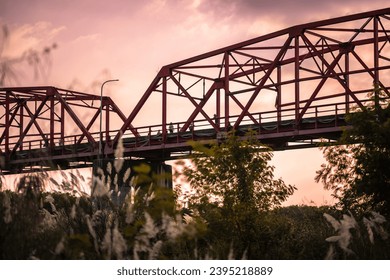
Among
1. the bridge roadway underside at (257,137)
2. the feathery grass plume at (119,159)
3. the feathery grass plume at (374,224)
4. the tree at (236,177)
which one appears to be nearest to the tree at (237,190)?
the tree at (236,177)

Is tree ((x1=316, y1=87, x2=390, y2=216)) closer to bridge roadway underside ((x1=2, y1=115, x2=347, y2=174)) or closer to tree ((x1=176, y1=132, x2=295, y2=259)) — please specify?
tree ((x1=176, y1=132, x2=295, y2=259))

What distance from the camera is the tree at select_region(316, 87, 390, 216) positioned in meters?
17.1

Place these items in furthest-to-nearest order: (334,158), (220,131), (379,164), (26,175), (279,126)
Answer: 1. (220,131)
2. (279,126)
3. (334,158)
4. (379,164)
5. (26,175)

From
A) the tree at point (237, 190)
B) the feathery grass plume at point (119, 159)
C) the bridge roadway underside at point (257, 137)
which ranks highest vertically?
the bridge roadway underside at point (257, 137)

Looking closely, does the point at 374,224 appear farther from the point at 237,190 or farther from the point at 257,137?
the point at 257,137

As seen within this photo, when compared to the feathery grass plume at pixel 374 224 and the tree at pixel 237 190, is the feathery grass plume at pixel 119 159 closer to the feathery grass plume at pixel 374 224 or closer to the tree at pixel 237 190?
the feathery grass plume at pixel 374 224

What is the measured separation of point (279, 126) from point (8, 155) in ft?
108

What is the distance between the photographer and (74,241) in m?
9.71

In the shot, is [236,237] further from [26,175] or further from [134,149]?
[134,149]

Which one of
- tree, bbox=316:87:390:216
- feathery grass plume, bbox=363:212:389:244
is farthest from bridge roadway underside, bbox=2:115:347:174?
feathery grass plume, bbox=363:212:389:244

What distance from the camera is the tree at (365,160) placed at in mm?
17078

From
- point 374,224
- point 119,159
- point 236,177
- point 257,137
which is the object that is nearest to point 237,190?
point 236,177

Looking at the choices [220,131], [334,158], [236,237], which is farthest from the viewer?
[220,131]
